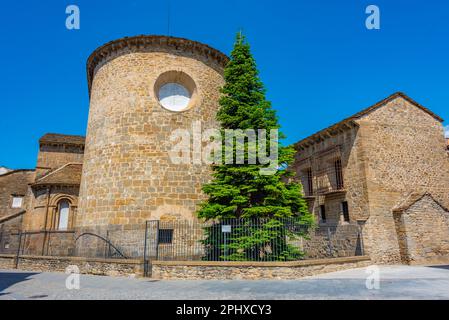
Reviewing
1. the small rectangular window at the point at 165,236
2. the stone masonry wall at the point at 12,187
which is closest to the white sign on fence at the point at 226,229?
the small rectangular window at the point at 165,236

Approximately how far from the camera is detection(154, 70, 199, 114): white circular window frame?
16.6 m

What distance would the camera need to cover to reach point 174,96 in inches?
672

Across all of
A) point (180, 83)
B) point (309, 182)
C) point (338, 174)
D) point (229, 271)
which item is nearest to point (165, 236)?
point (229, 271)

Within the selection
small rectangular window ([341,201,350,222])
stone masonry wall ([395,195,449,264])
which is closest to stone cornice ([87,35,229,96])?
small rectangular window ([341,201,350,222])

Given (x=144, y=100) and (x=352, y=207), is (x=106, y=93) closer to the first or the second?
(x=144, y=100)

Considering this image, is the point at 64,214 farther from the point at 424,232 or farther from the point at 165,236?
the point at 424,232

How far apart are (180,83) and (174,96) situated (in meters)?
0.92

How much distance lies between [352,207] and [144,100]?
1286cm

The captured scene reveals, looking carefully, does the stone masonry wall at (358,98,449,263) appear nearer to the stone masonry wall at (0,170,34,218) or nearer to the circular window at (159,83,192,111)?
the circular window at (159,83,192,111)

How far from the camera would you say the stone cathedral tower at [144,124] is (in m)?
15.0

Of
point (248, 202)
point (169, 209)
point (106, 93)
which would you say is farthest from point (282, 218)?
point (106, 93)

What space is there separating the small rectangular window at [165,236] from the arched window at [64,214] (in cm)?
1022

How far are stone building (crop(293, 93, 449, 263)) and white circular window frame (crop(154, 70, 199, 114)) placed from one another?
864 cm

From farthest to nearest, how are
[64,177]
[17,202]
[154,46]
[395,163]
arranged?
[17,202] → [64,177] → [395,163] → [154,46]
